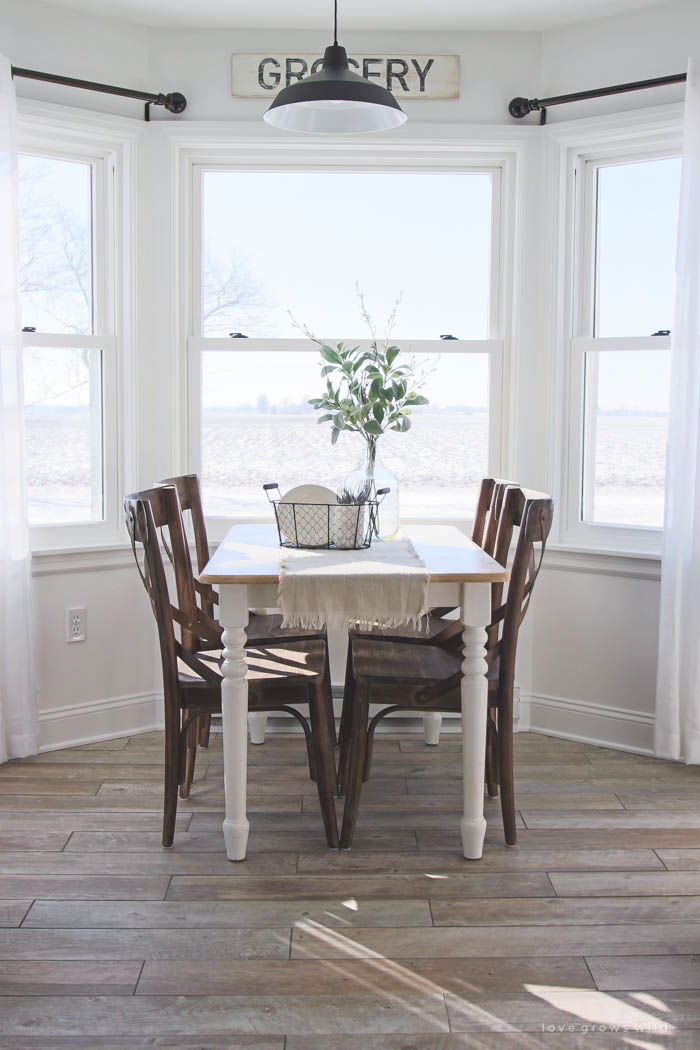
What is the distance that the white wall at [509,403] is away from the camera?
3426 mm

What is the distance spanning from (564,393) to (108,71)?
6.60 ft

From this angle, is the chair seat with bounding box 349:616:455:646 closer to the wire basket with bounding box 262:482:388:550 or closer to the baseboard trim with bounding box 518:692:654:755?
the wire basket with bounding box 262:482:388:550

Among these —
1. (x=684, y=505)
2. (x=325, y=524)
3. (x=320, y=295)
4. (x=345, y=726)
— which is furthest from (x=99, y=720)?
(x=684, y=505)

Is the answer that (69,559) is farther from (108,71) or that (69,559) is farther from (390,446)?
(108,71)

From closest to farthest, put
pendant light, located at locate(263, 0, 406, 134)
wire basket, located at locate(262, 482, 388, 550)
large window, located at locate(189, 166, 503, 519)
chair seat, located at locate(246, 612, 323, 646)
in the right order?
pendant light, located at locate(263, 0, 406, 134), wire basket, located at locate(262, 482, 388, 550), chair seat, located at locate(246, 612, 323, 646), large window, located at locate(189, 166, 503, 519)

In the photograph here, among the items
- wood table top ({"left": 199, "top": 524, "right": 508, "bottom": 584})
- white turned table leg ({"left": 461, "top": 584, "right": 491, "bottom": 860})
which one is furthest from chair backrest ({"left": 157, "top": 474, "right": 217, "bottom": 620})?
white turned table leg ({"left": 461, "top": 584, "right": 491, "bottom": 860})

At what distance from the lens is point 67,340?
11.5 feet

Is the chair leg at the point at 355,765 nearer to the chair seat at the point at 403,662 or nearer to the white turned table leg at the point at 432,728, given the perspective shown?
the chair seat at the point at 403,662

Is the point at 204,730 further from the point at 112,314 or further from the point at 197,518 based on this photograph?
the point at 112,314

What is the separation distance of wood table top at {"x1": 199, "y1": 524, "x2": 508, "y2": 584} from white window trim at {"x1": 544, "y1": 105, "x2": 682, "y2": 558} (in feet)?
2.05

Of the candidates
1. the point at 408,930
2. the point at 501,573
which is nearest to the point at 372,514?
the point at 501,573

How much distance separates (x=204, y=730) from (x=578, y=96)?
2.56 metres

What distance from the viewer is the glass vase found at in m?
3.02

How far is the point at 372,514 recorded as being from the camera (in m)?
2.92
